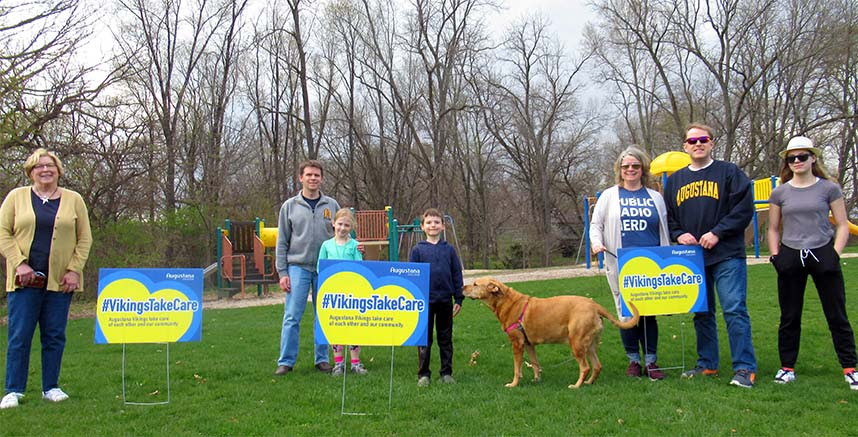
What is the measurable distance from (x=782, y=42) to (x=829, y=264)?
29.1m

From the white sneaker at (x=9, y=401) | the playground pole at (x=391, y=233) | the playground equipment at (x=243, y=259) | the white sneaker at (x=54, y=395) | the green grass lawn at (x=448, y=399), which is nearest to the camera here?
the green grass lawn at (x=448, y=399)

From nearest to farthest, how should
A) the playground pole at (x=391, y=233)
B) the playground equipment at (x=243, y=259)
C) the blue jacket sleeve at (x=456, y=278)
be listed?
1. the blue jacket sleeve at (x=456, y=278)
2. the playground equipment at (x=243, y=259)
3. the playground pole at (x=391, y=233)

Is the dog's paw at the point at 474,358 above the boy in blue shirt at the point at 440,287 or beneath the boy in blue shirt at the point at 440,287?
beneath

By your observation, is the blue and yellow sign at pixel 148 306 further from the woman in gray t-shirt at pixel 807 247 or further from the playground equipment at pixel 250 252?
the playground equipment at pixel 250 252

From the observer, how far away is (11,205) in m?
4.92

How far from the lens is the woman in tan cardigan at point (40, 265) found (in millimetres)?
4852

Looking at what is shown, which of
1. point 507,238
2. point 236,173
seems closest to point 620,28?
point 507,238

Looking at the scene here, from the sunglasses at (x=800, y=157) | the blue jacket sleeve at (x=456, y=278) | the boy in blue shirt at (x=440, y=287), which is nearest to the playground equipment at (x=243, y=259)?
the boy in blue shirt at (x=440, y=287)

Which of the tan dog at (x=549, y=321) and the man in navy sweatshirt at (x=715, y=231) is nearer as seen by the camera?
the man in navy sweatshirt at (x=715, y=231)

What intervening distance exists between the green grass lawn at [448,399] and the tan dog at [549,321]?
262 mm

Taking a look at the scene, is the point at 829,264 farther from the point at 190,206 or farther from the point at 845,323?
the point at 190,206

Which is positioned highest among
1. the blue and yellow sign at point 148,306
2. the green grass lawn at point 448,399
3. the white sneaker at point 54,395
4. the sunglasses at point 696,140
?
the sunglasses at point 696,140

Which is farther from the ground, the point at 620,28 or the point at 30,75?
the point at 620,28

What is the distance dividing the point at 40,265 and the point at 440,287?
333 centimetres
